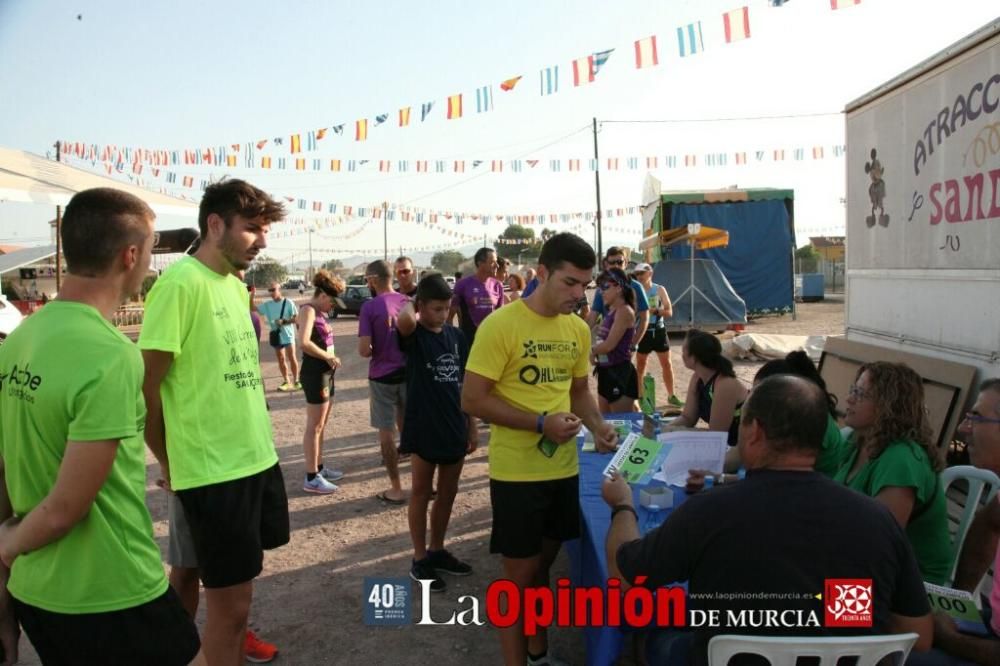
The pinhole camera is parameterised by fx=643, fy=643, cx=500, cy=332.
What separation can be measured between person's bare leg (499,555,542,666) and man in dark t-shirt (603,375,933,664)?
939mm

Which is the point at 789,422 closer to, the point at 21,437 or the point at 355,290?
the point at 21,437

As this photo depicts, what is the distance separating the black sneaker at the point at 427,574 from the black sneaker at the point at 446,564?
0.15 ft

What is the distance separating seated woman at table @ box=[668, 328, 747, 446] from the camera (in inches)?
153

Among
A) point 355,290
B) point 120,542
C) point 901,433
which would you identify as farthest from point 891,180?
point 355,290

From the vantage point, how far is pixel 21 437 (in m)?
1.57

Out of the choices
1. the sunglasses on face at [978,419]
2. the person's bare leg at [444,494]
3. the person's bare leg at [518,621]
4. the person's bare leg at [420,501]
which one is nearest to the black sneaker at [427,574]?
the person's bare leg at [420,501]

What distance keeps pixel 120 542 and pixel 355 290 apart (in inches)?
995

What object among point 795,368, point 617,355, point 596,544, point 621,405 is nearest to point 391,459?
point 621,405

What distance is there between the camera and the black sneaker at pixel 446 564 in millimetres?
3908

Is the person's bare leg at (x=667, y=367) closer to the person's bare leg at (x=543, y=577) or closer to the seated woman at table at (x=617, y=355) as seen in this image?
the seated woman at table at (x=617, y=355)

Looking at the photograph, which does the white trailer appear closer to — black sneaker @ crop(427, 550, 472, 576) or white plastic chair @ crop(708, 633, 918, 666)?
white plastic chair @ crop(708, 633, 918, 666)

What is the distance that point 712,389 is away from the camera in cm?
419

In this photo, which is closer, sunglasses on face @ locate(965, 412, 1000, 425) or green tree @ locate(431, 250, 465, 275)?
sunglasses on face @ locate(965, 412, 1000, 425)

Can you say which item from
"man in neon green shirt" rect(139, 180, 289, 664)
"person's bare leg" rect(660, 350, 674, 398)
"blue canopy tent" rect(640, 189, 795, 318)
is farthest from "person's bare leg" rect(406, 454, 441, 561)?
"blue canopy tent" rect(640, 189, 795, 318)
